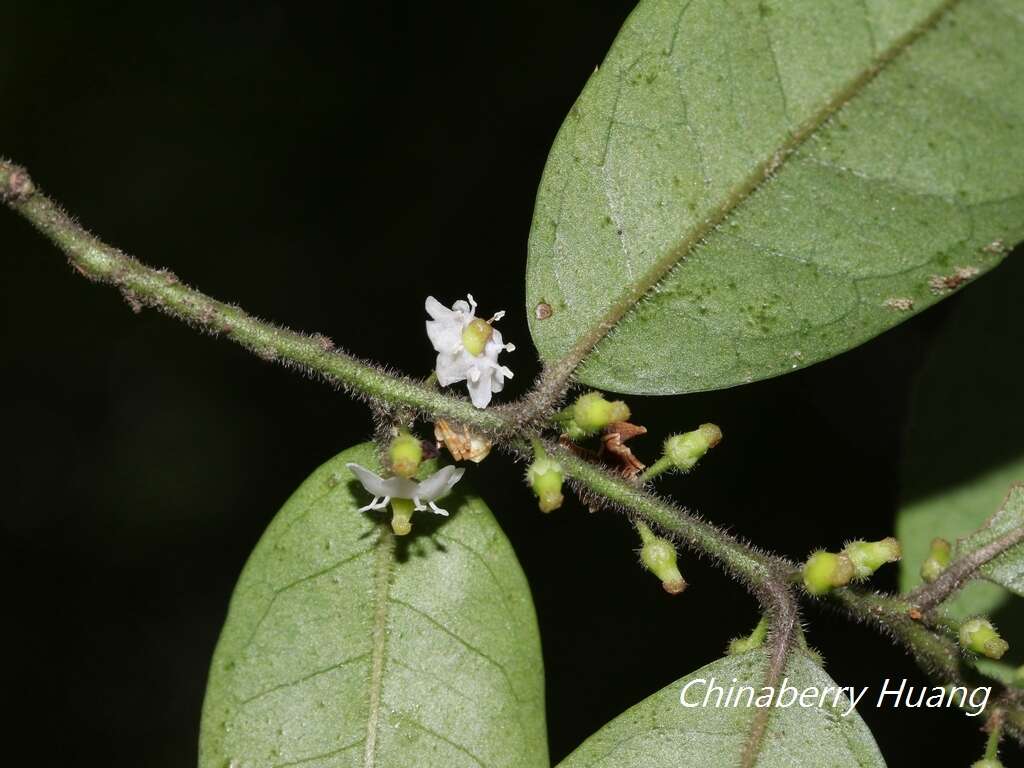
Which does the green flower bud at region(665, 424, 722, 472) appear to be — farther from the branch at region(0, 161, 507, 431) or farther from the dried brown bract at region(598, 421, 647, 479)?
the branch at region(0, 161, 507, 431)

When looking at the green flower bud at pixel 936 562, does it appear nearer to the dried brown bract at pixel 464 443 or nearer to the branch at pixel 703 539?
the branch at pixel 703 539

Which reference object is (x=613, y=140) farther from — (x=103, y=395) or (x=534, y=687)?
(x=103, y=395)

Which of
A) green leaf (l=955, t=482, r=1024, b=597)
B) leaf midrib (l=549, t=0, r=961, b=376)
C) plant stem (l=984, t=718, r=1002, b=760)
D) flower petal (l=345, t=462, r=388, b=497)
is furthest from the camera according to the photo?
green leaf (l=955, t=482, r=1024, b=597)

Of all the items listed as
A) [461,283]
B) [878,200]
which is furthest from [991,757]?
[461,283]

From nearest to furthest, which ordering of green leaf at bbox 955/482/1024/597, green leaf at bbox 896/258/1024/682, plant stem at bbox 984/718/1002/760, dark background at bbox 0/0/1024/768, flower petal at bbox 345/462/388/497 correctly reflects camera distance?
flower petal at bbox 345/462/388/497, plant stem at bbox 984/718/1002/760, green leaf at bbox 955/482/1024/597, green leaf at bbox 896/258/1024/682, dark background at bbox 0/0/1024/768

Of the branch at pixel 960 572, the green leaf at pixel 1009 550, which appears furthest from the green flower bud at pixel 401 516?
the green leaf at pixel 1009 550

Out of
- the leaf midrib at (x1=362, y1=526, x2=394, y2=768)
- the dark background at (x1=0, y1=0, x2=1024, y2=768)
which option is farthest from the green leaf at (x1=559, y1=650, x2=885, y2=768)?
the dark background at (x1=0, y1=0, x2=1024, y2=768)

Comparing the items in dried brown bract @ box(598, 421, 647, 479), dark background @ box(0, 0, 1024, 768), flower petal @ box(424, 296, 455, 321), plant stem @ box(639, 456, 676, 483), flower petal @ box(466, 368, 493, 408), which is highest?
dark background @ box(0, 0, 1024, 768)
